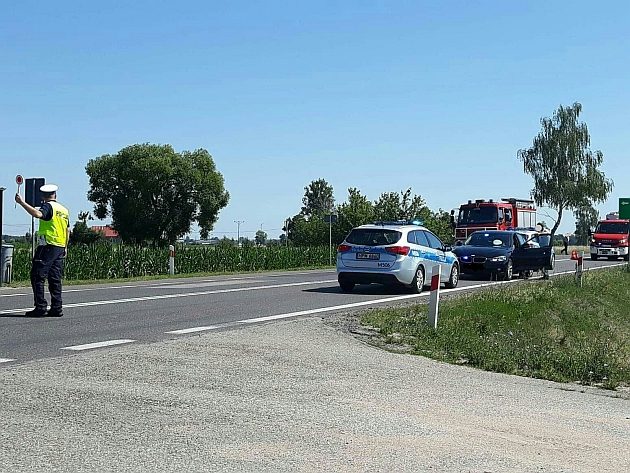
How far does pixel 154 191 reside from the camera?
90.3 metres

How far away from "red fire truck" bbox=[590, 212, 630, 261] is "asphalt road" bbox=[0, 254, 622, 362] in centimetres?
3629

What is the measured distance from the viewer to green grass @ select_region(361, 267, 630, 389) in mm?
11320

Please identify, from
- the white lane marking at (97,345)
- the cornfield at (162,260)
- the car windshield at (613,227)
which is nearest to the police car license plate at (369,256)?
the white lane marking at (97,345)

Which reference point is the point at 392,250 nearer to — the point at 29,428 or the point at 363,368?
the point at 363,368

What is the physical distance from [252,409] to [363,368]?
273 centimetres

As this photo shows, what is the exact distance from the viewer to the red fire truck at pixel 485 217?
147 ft

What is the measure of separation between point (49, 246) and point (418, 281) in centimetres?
1041

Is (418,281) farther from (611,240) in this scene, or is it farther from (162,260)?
(611,240)

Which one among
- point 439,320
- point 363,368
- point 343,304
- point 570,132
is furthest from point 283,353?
point 570,132

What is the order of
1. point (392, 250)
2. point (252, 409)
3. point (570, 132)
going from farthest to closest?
point (570, 132) < point (392, 250) < point (252, 409)

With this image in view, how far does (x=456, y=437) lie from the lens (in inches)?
269

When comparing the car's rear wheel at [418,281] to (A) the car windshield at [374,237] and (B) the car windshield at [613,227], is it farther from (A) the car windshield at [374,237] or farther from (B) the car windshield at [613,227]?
(B) the car windshield at [613,227]

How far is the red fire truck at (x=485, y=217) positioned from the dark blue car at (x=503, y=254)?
14437mm

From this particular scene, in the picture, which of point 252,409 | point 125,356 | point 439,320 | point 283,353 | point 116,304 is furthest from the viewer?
point 116,304
